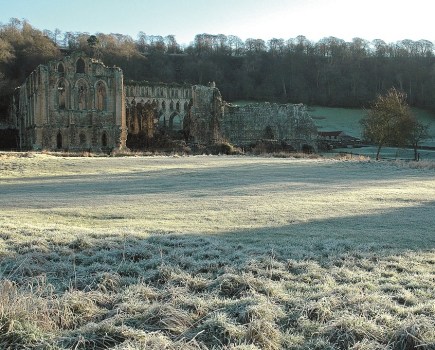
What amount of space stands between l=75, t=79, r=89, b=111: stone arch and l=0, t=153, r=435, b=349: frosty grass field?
3914 cm

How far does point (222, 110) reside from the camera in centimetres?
6656

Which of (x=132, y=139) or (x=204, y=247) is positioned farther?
(x=132, y=139)

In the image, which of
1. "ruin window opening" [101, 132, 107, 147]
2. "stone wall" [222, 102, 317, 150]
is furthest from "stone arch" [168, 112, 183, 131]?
"ruin window opening" [101, 132, 107, 147]

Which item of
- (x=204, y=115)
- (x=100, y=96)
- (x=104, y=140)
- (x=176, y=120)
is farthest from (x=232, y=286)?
(x=176, y=120)

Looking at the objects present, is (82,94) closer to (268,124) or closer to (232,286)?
(268,124)

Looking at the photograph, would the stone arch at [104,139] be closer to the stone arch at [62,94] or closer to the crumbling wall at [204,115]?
the stone arch at [62,94]

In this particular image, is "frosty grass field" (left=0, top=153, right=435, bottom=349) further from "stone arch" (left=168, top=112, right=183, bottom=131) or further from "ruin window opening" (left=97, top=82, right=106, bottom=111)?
"stone arch" (left=168, top=112, right=183, bottom=131)

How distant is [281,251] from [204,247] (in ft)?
4.37

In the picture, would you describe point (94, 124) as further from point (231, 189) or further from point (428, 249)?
point (428, 249)

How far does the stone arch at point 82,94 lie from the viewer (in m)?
52.5

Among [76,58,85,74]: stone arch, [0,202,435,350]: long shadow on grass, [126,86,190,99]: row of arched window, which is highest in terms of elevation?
[126,86,190,99]: row of arched window

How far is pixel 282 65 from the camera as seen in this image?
136 m

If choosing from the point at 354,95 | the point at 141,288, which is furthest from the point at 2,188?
the point at 354,95

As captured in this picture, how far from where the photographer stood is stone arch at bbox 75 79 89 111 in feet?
172
